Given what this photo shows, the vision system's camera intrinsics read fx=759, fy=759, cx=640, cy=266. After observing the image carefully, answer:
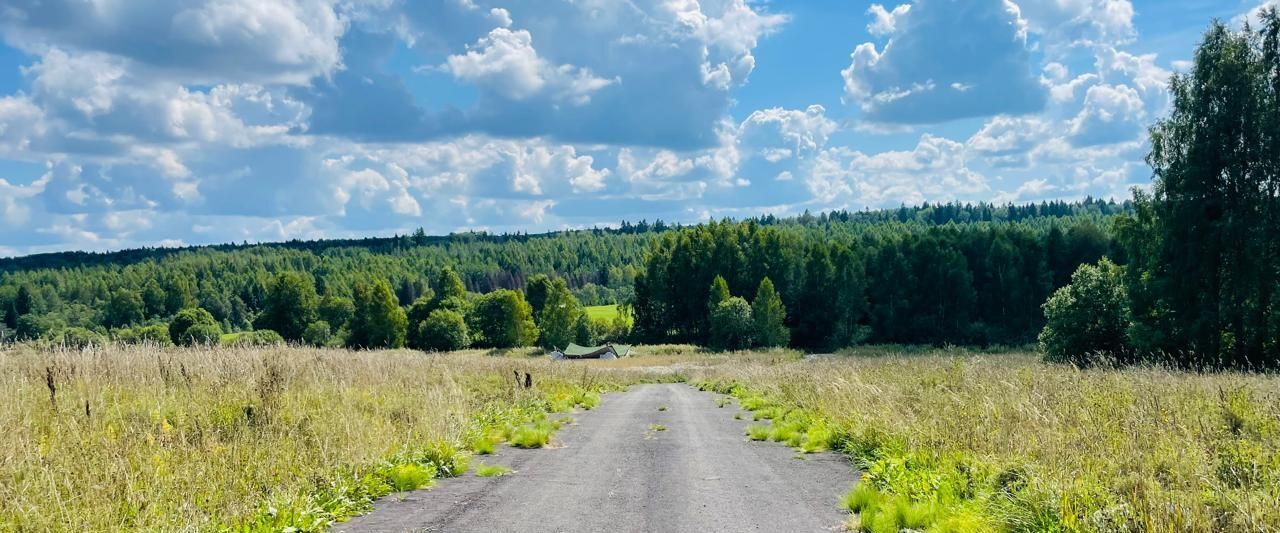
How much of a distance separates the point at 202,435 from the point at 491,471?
3571mm

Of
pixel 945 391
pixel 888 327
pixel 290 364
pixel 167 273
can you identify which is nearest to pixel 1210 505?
pixel 945 391

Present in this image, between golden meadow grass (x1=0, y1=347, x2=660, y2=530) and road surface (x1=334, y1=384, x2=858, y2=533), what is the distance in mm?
915

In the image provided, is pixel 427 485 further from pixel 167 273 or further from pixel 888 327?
pixel 167 273

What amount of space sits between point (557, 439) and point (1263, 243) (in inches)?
1264

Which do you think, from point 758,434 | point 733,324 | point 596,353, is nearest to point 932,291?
point 733,324

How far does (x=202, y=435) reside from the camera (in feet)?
30.1

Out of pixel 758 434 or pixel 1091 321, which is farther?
pixel 1091 321

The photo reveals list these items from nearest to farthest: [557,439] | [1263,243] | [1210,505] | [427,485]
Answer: [1210,505] → [427,485] → [557,439] → [1263,243]

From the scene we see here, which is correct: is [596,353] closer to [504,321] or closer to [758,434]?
[504,321]

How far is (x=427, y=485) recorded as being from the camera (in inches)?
379

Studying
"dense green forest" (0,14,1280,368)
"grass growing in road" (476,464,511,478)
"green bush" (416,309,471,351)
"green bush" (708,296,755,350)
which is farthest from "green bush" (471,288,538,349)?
"grass growing in road" (476,464,511,478)

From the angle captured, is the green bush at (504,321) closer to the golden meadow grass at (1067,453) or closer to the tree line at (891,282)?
the tree line at (891,282)

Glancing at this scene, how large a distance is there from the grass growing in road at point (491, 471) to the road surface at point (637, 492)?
17 cm

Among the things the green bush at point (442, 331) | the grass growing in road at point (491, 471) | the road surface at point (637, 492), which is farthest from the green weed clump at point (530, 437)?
the green bush at point (442, 331)
